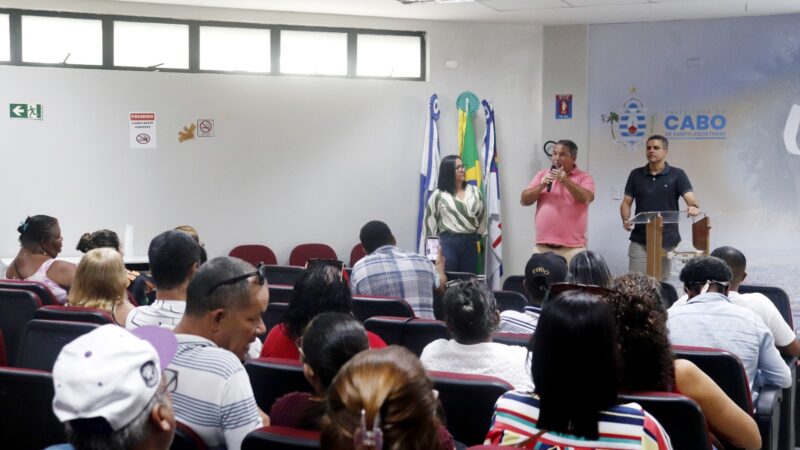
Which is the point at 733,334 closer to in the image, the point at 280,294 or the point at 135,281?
the point at 280,294

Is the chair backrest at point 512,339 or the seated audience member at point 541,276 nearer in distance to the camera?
the chair backrest at point 512,339

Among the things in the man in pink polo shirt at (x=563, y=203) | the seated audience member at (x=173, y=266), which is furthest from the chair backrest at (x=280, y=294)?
the man in pink polo shirt at (x=563, y=203)

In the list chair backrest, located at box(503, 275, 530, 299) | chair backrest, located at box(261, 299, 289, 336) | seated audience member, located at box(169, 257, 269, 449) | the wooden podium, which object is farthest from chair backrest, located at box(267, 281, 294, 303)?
the wooden podium

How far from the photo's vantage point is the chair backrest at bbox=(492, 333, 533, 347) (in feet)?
12.0

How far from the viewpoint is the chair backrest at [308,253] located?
28.6ft

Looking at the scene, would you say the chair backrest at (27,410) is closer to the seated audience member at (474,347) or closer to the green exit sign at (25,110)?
the seated audience member at (474,347)

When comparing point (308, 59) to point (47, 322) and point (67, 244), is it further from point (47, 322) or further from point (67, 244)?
point (47, 322)

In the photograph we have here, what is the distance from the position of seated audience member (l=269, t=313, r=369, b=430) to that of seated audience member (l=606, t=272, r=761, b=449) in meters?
0.80

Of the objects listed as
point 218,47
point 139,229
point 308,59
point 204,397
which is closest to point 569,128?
point 308,59

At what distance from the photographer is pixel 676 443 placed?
2625 millimetres

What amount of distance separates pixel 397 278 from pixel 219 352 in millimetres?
2730

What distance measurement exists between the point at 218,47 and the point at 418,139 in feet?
7.06

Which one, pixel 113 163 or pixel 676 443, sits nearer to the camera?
pixel 676 443

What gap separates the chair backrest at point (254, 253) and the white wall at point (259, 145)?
18cm
